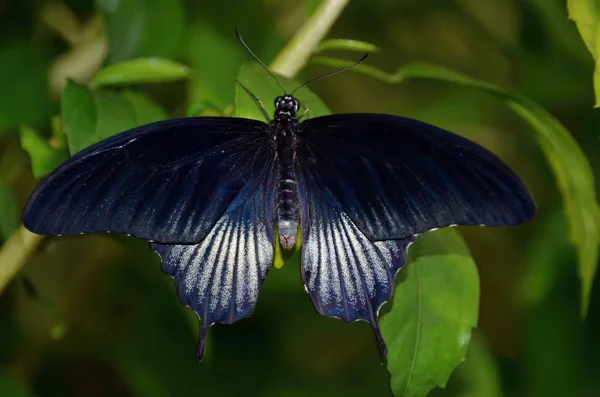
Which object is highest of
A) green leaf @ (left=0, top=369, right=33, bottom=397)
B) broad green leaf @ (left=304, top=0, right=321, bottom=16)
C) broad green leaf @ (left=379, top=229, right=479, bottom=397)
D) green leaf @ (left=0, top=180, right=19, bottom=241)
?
broad green leaf @ (left=304, top=0, right=321, bottom=16)

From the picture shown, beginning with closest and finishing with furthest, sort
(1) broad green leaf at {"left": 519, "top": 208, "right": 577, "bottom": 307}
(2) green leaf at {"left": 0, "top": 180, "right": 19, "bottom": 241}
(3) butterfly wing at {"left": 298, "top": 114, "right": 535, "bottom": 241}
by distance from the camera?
(3) butterfly wing at {"left": 298, "top": 114, "right": 535, "bottom": 241}
(2) green leaf at {"left": 0, "top": 180, "right": 19, "bottom": 241}
(1) broad green leaf at {"left": 519, "top": 208, "right": 577, "bottom": 307}

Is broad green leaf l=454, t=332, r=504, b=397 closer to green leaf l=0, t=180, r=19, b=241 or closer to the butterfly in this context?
the butterfly

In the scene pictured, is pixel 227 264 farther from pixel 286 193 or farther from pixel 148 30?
pixel 148 30

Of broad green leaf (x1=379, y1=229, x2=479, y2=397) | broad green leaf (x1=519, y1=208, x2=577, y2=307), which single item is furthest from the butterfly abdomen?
broad green leaf (x1=519, y1=208, x2=577, y2=307)

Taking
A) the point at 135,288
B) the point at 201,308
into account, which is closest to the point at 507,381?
the point at 135,288

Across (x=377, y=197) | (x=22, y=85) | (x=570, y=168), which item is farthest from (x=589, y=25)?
(x=22, y=85)

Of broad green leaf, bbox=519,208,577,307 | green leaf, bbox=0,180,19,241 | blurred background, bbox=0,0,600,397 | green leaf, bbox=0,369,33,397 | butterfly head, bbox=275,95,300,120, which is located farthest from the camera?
broad green leaf, bbox=519,208,577,307

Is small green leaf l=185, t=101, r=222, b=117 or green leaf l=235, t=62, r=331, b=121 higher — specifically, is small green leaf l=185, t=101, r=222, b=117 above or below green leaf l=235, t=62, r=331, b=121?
above

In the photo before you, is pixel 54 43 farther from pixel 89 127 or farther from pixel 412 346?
pixel 412 346
